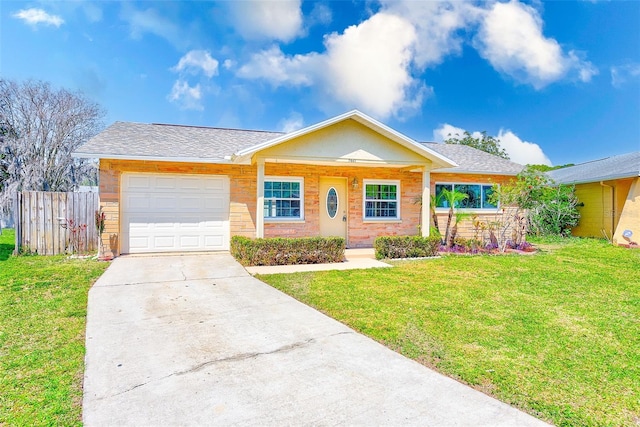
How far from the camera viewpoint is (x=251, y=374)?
3.31 metres

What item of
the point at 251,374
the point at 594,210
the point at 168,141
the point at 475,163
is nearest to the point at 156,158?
the point at 168,141

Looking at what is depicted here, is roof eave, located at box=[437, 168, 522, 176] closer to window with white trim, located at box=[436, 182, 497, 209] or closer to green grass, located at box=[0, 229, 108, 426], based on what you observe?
window with white trim, located at box=[436, 182, 497, 209]

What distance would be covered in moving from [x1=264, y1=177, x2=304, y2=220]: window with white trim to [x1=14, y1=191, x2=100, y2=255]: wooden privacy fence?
16.4ft

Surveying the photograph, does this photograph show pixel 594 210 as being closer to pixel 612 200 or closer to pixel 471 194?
pixel 612 200

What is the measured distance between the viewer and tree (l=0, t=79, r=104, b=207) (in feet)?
66.0

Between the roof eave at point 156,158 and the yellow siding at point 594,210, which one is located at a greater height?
the roof eave at point 156,158

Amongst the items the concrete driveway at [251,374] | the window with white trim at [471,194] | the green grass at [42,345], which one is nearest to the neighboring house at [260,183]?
the window with white trim at [471,194]

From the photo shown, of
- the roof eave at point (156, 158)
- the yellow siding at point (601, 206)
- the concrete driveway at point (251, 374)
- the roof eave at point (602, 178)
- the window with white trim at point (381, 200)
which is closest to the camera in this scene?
the concrete driveway at point (251, 374)

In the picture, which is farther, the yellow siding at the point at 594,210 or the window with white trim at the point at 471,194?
the yellow siding at the point at 594,210

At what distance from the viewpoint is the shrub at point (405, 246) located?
33.8 feet

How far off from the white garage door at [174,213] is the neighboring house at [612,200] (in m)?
15.0

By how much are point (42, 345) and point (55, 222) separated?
27.0 feet

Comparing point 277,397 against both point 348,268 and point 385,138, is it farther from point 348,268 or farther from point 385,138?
point 385,138

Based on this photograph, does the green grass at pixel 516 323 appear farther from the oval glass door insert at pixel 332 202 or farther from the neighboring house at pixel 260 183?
the oval glass door insert at pixel 332 202
